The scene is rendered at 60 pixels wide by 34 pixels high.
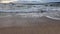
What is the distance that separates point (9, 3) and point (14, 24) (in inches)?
12.2

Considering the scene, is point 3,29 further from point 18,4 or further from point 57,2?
point 57,2

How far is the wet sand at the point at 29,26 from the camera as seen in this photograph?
0.53 meters

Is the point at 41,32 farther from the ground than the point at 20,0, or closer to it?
closer to it

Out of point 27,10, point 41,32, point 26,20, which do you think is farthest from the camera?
point 27,10

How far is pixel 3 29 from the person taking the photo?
0.54 m

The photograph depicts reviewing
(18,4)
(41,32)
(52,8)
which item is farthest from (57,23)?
(18,4)

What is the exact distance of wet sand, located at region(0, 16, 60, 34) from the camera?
526 millimetres

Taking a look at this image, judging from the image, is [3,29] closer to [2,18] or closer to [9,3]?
[2,18]

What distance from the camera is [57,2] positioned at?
34.6 inches

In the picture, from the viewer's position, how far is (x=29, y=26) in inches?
22.5

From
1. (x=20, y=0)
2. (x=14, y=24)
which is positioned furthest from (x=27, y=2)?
(x=14, y=24)

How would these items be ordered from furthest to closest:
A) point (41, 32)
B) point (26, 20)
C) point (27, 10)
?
point (27, 10)
point (26, 20)
point (41, 32)

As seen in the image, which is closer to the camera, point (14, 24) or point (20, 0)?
point (14, 24)

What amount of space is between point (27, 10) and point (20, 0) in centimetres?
12
